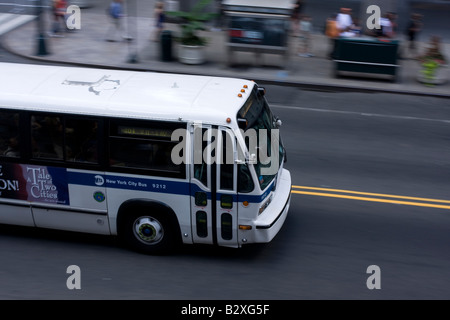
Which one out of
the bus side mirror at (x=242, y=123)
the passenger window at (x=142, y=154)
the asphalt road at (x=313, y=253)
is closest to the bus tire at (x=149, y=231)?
the asphalt road at (x=313, y=253)

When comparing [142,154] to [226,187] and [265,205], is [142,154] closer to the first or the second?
[226,187]

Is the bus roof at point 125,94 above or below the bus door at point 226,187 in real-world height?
above

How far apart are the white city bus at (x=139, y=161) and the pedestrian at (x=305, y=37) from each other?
1236cm

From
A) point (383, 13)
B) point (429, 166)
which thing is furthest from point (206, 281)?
point (383, 13)

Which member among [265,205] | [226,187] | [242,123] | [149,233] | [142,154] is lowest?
[149,233]

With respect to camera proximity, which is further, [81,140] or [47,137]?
[47,137]

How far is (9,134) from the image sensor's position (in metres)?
8.75

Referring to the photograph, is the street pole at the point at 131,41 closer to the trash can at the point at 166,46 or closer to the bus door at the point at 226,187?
the trash can at the point at 166,46

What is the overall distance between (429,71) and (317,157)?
7608mm

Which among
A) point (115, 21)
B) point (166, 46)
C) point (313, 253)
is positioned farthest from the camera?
point (115, 21)

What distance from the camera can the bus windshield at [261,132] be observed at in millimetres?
8477

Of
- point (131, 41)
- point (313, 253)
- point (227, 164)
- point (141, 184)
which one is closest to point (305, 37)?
point (131, 41)

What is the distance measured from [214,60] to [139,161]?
12639mm

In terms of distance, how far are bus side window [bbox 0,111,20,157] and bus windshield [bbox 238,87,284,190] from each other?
10.5 feet
